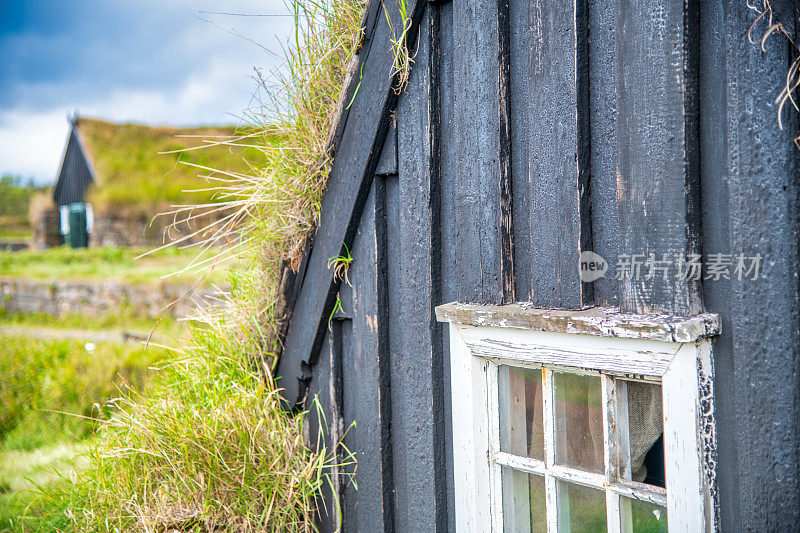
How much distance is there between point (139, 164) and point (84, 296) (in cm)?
886

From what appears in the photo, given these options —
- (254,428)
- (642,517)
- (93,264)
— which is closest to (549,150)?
(642,517)

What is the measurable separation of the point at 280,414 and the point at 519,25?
1.75 m

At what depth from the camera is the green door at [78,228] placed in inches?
869

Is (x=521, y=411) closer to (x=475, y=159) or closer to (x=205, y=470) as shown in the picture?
(x=475, y=159)

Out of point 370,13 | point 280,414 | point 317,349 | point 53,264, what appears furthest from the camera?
point 53,264

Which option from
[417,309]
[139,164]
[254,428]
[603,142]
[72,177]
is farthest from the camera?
A: [72,177]

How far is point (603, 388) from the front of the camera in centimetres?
136

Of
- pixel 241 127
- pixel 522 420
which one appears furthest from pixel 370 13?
pixel 522 420

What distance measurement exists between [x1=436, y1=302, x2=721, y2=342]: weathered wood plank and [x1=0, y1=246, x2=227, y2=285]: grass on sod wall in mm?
13624

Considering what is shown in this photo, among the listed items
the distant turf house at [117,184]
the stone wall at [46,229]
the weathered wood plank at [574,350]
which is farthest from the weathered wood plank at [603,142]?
the stone wall at [46,229]

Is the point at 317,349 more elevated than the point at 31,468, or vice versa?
the point at 317,349

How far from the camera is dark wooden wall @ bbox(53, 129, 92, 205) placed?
2209cm

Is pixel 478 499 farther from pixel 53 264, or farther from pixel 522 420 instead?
pixel 53 264

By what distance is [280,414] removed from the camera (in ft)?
7.49
